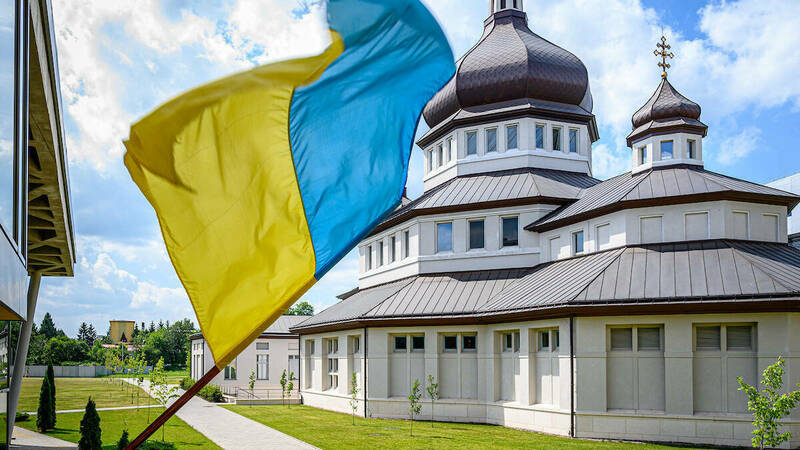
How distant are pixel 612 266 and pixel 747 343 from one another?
16.7 feet

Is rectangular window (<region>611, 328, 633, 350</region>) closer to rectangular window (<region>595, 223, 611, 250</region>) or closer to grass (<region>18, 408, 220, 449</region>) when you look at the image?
rectangular window (<region>595, 223, 611, 250</region>)

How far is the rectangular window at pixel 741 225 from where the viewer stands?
26594 mm

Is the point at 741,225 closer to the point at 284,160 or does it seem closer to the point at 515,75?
the point at 515,75

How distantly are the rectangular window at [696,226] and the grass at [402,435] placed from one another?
773 centimetres

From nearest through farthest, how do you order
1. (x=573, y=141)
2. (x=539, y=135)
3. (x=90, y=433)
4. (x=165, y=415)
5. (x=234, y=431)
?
(x=165, y=415) → (x=90, y=433) → (x=234, y=431) → (x=539, y=135) → (x=573, y=141)

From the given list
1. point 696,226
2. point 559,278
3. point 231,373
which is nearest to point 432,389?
point 559,278

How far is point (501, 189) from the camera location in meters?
34.9

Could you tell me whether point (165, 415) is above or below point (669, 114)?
below

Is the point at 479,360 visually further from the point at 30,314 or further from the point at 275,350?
the point at 275,350

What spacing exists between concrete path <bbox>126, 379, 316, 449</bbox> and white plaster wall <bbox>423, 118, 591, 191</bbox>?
635 inches

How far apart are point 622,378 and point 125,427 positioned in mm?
18338

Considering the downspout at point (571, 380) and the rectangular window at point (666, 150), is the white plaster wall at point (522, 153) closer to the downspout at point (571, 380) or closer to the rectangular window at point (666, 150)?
the rectangular window at point (666, 150)

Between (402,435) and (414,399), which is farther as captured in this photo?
(414,399)

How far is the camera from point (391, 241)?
1549 inches
